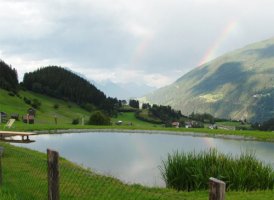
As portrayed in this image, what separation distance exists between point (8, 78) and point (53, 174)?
142421 millimetres

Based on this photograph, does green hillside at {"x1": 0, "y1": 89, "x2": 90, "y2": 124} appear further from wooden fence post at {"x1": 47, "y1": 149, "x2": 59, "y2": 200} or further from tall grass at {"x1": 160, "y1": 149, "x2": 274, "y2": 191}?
wooden fence post at {"x1": 47, "y1": 149, "x2": 59, "y2": 200}

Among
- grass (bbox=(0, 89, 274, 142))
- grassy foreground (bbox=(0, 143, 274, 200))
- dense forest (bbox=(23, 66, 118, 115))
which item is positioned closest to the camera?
grassy foreground (bbox=(0, 143, 274, 200))

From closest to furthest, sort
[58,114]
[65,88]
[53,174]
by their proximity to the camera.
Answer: [53,174], [58,114], [65,88]

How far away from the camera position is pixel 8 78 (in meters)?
145

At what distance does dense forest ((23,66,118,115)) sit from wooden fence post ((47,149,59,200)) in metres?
162

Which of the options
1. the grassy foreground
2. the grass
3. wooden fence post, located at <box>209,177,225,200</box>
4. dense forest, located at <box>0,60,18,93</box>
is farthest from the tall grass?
dense forest, located at <box>0,60,18,93</box>

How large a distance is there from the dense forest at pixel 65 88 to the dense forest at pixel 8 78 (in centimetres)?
2343

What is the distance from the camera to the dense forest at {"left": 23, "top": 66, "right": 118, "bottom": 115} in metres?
177

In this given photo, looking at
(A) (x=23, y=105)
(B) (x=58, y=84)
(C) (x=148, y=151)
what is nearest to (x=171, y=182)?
(C) (x=148, y=151)

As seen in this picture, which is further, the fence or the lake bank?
the lake bank

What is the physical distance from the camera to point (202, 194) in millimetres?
15617

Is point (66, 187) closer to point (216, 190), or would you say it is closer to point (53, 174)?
point (53, 174)

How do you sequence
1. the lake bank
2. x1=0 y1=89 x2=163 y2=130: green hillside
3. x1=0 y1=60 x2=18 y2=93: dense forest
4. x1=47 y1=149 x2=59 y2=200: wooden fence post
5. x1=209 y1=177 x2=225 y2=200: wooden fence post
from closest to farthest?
x1=209 y1=177 x2=225 y2=200: wooden fence post
x1=47 y1=149 x2=59 y2=200: wooden fence post
the lake bank
x1=0 y1=89 x2=163 y2=130: green hillside
x1=0 y1=60 x2=18 y2=93: dense forest

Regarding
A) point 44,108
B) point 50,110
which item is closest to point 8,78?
point 44,108
